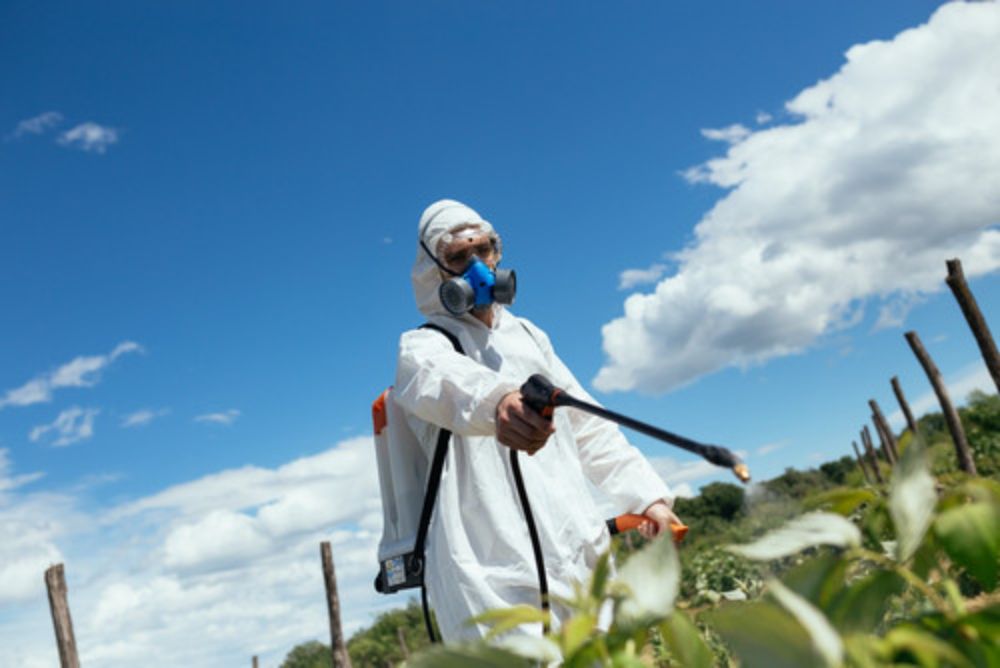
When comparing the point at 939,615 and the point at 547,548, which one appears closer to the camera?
the point at 939,615

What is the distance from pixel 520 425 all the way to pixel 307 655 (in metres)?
43.8

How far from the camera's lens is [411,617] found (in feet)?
113

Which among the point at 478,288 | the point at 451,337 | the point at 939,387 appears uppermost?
the point at 939,387

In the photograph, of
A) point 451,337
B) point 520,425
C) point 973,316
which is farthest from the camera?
point 973,316

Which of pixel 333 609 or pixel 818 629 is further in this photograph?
pixel 333 609

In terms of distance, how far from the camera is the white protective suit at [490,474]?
70.8 inches

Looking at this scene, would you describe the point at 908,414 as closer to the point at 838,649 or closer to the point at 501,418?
the point at 501,418

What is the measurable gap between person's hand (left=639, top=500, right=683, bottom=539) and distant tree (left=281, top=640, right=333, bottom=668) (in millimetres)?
40972

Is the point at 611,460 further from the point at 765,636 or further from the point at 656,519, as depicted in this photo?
the point at 765,636

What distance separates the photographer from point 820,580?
441mm

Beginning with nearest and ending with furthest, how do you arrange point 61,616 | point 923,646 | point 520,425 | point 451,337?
point 923,646 < point 520,425 < point 451,337 < point 61,616

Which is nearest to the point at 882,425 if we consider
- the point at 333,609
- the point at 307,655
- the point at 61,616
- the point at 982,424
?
the point at 333,609

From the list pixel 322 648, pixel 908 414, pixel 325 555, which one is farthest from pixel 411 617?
pixel 908 414

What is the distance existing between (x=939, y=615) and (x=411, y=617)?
3577 cm
